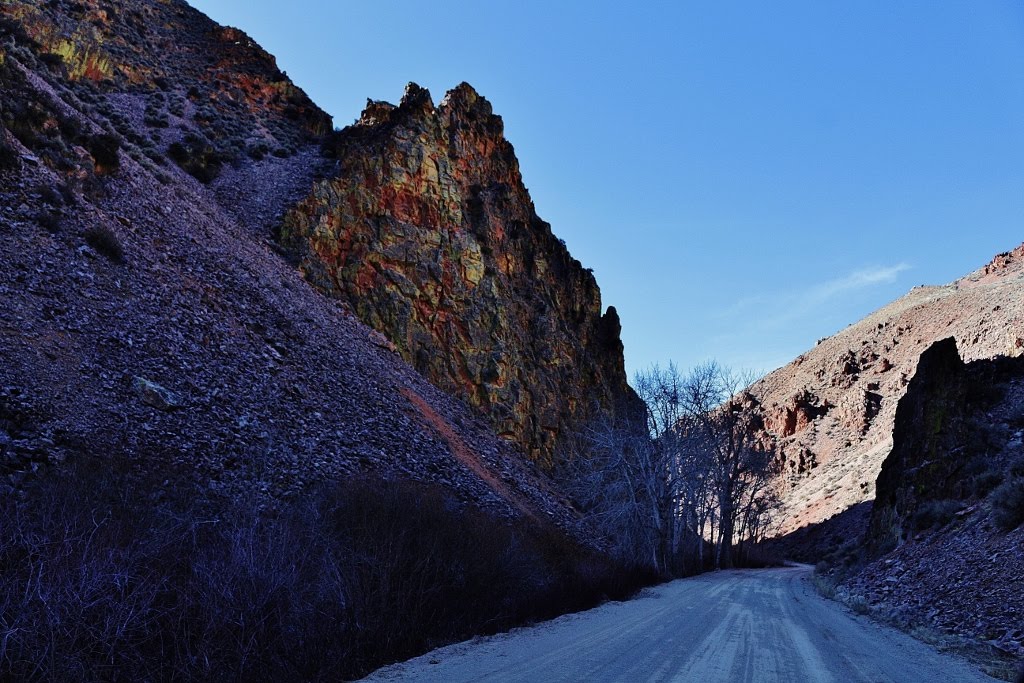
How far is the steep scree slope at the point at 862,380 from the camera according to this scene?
173 ft

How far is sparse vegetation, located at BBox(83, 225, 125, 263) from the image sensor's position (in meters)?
16.7

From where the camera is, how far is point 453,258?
36469mm

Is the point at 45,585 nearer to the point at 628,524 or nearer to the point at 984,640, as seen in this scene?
the point at 984,640

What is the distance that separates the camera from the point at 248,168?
1463 inches

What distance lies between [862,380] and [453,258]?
5490 cm

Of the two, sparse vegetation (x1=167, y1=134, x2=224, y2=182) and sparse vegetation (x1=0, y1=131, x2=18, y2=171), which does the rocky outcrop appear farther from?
sparse vegetation (x1=0, y1=131, x2=18, y2=171)

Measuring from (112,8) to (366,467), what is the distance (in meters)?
44.6

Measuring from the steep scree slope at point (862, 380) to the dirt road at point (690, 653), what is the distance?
1717 inches

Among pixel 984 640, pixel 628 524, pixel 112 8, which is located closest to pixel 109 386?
pixel 984 640

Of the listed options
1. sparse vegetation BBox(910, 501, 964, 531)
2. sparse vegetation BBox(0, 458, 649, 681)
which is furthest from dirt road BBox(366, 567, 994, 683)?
sparse vegetation BBox(910, 501, 964, 531)

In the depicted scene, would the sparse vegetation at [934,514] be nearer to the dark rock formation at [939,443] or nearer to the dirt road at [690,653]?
the dark rock formation at [939,443]

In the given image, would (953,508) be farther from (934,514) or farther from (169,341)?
(169,341)

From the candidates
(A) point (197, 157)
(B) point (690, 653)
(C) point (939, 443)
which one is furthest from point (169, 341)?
(C) point (939, 443)

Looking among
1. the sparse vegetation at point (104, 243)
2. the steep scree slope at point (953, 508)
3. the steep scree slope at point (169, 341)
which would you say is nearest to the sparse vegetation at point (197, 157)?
the steep scree slope at point (169, 341)
